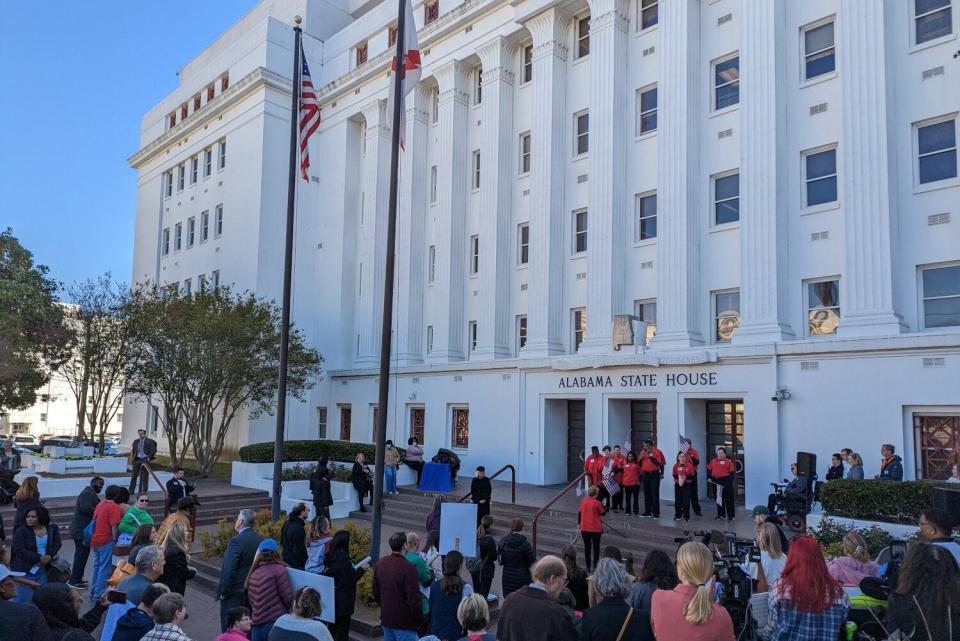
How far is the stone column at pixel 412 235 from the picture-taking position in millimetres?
31172

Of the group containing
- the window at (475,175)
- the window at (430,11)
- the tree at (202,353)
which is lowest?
the tree at (202,353)

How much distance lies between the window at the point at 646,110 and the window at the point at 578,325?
20.4 feet

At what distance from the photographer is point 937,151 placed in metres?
17.8

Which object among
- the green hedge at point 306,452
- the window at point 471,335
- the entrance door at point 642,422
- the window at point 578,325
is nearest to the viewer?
the entrance door at point 642,422

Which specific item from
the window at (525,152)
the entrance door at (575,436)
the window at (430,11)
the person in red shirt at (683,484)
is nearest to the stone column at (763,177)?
the person in red shirt at (683,484)

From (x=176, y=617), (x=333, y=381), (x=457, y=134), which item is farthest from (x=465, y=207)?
(x=176, y=617)

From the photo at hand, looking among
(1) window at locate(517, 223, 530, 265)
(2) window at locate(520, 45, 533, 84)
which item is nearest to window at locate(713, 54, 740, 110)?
(2) window at locate(520, 45, 533, 84)

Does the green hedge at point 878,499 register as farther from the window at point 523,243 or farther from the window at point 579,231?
the window at point 523,243

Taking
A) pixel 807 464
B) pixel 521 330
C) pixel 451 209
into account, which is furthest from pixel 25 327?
pixel 807 464

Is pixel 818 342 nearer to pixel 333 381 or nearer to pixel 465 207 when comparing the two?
pixel 465 207

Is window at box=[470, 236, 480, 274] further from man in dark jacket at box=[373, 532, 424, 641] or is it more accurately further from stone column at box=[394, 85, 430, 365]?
man in dark jacket at box=[373, 532, 424, 641]

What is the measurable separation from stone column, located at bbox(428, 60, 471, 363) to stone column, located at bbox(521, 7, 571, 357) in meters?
4.46

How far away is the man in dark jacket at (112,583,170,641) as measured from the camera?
553cm

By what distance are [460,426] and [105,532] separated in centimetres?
1831
